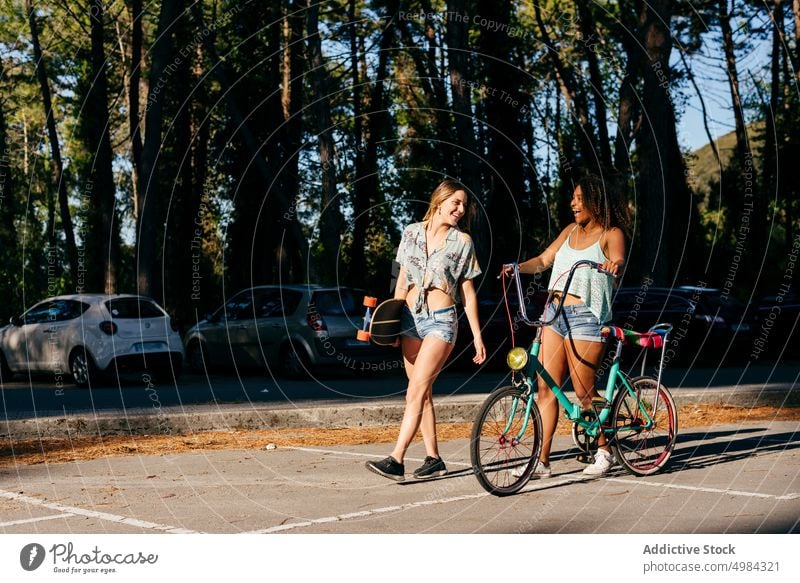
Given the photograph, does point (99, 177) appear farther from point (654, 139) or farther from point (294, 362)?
point (654, 139)

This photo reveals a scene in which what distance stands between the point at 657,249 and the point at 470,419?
1054cm

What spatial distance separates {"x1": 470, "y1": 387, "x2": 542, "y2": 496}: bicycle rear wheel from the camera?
6.93 meters

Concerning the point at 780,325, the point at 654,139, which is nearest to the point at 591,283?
the point at 654,139

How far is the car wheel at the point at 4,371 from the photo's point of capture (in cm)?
1942

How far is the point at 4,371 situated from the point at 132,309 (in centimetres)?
356

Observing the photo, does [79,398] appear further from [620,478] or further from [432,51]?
[432,51]

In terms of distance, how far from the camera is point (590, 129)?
34812 millimetres

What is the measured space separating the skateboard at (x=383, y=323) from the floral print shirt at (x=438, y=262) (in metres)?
0.15

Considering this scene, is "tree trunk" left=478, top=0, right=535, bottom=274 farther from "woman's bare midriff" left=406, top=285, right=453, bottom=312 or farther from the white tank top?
"woman's bare midriff" left=406, top=285, right=453, bottom=312

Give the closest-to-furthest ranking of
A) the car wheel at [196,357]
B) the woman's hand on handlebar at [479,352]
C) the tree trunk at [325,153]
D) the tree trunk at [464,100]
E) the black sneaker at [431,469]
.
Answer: the woman's hand on handlebar at [479,352] → the black sneaker at [431,469] → the car wheel at [196,357] → the tree trunk at [464,100] → the tree trunk at [325,153]

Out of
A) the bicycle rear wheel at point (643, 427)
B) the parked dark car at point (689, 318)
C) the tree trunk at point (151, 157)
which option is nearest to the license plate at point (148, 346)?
the tree trunk at point (151, 157)

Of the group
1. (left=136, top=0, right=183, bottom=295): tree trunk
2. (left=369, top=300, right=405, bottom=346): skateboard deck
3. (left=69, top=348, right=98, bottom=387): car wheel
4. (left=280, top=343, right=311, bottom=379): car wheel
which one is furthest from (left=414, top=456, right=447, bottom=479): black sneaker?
(left=136, top=0, right=183, bottom=295): tree trunk

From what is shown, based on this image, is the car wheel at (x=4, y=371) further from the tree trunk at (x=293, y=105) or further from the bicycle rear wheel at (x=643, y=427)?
the bicycle rear wheel at (x=643, y=427)

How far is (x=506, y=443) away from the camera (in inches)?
279
